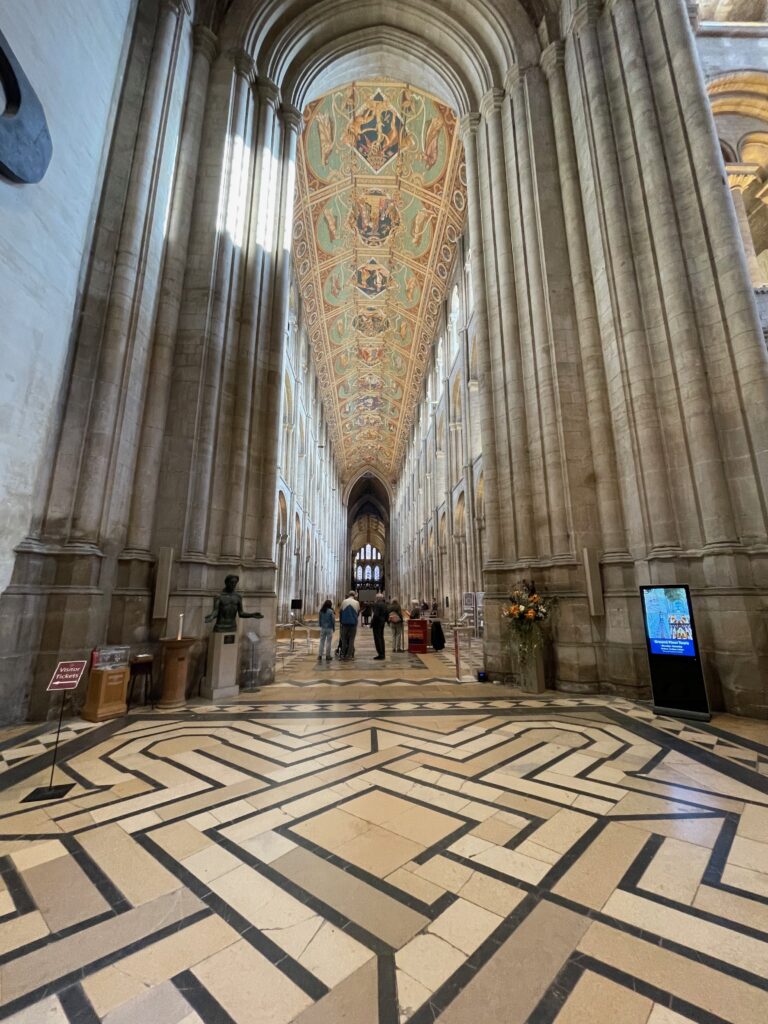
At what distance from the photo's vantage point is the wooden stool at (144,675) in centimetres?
541

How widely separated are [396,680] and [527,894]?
539 cm

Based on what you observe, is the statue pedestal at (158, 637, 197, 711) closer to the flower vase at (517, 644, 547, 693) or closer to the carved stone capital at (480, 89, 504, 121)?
the flower vase at (517, 644, 547, 693)

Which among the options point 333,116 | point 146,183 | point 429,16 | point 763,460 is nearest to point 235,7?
point 429,16

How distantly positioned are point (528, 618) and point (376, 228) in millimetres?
19647

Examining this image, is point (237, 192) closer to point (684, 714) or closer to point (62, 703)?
point (62, 703)

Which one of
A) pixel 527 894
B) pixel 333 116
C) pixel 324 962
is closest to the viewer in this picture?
pixel 324 962

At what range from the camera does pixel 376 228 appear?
19547mm

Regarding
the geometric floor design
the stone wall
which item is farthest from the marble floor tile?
the stone wall

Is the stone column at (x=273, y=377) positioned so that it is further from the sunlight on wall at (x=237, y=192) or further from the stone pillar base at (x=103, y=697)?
the stone pillar base at (x=103, y=697)

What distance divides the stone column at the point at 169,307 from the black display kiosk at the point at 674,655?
6781mm

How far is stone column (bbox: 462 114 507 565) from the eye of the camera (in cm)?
771

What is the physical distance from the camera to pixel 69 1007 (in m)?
1.38

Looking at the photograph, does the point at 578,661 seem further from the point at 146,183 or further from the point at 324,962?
the point at 146,183

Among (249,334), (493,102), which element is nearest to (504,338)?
(249,334)
